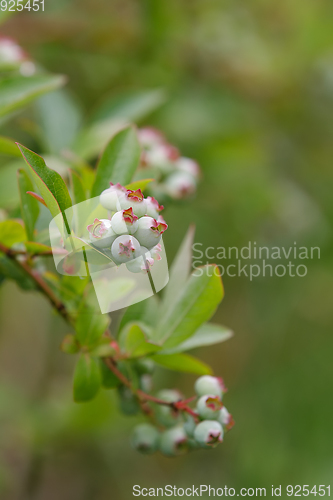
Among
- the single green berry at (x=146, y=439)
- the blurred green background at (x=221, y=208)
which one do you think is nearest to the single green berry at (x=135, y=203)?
the single green berry at (x=146, y=439)

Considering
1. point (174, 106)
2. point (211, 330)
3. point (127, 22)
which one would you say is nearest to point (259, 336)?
point (174, 106)

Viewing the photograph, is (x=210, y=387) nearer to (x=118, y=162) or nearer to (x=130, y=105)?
(x=118, y=162)

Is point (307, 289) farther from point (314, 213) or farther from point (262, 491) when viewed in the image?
point (262, 491)

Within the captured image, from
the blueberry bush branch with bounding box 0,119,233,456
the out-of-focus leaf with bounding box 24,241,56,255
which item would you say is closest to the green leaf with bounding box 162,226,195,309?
the blueberry bush branch with bounding box 0,119,233,456

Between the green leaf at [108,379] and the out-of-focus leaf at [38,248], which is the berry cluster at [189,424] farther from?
the out-of-focus leaf at [38,248]

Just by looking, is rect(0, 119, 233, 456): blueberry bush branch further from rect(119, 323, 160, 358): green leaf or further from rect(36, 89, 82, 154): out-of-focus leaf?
rect(36, 89, 82, 154): out-of-focus leaf

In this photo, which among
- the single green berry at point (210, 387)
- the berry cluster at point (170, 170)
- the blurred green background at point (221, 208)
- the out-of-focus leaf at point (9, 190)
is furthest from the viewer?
the blurred green background at point (221, 208)
